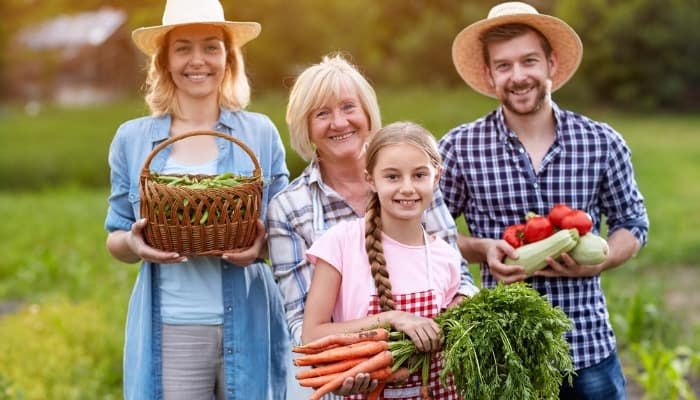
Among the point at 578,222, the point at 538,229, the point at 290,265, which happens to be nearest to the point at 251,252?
the point at 290,265

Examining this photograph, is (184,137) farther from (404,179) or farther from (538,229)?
(538,229)

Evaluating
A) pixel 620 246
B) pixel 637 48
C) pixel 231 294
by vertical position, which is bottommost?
pixel 231 294

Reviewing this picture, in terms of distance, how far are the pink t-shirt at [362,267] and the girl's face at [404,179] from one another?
6.0 inches

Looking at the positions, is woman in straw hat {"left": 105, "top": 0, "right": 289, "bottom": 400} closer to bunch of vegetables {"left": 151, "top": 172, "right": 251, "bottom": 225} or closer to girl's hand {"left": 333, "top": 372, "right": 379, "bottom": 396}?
bunch of vegetables {"left": 151, "top": 172, "right": 251, "bottom": 225}

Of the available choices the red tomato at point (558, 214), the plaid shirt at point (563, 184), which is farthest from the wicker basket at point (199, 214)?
the red tomato at point (558, 214)

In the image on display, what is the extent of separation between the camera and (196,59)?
3609mm

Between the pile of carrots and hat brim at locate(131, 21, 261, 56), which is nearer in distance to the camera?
the pile of carrots

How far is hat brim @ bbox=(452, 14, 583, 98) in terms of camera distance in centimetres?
370

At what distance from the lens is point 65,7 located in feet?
71.7

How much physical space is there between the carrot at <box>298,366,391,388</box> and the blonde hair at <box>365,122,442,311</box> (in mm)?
204

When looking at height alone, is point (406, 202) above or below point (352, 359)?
above

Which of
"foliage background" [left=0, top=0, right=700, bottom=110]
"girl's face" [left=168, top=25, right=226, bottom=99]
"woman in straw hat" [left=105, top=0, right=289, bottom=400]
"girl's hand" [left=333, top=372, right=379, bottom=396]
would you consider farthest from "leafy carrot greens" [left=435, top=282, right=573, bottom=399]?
"foliage background" [left=0, top=0, right=700, bottom=110]

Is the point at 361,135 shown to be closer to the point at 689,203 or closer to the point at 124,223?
the point at 124,223

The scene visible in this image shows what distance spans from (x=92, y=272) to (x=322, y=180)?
21.2 feet
